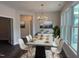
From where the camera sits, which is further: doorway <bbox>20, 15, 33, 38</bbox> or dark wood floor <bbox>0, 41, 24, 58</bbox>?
doorway <bbox>20, 15, 33, 38</bbox>

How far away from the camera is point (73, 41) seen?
5.27 m

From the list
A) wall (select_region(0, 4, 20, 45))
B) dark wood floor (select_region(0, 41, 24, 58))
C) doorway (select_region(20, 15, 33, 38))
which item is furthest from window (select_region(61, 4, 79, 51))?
doorway (select_region(20, 15, 33, 38))

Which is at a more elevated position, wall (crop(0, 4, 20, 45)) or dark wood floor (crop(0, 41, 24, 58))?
wall (crop(0, 4, 20, 45))

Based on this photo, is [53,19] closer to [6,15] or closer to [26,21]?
[26,21]

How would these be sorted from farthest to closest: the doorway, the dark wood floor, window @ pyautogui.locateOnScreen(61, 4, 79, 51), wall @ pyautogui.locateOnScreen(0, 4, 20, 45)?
the doorway
wall @ pyautogui.locateOnScreen(0, 4, 20, 45)
the dark wood floor
window @ pyautogui.locateOnScreen(61, 4, 79, 51)

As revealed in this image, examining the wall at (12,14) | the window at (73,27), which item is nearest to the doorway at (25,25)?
the wall at (12,14)

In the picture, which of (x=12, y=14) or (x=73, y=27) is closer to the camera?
(x=73, y=27)

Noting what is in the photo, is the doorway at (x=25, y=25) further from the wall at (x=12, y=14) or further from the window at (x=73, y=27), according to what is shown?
the window at (x=73, y=27)

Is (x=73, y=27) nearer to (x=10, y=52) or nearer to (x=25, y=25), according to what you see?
(x=10, y=52)

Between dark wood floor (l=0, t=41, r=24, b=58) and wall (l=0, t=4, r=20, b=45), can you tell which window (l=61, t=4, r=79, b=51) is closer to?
dark wood floor (l=0, t=41, r=24, b=58)

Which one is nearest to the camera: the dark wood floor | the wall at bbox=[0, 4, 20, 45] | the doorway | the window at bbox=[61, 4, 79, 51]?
the window at bbox=[61, 4, 79, 51]

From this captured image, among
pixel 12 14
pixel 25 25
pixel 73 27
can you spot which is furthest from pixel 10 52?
pixel 25 25

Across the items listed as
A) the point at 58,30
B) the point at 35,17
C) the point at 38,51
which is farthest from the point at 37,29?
the point at 38,51

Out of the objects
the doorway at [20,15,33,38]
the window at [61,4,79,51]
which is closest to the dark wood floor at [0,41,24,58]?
the window at [61,4,79,51]
